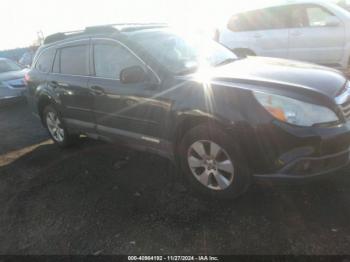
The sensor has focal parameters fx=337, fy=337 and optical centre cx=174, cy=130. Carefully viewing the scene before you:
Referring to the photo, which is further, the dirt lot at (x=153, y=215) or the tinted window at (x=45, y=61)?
the tinted window at (x=45, y=61)

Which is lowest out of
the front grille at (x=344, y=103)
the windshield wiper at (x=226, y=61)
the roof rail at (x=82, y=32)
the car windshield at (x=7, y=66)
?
the car windshield at (x=7, y=66)

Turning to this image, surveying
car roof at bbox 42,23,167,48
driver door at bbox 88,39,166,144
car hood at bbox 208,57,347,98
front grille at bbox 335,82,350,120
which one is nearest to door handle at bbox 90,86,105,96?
driver door at bbox 88,39,166,144

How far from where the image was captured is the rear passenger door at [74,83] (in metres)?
4.55

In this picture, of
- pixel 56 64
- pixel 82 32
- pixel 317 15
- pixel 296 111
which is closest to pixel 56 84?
pixel 56 64

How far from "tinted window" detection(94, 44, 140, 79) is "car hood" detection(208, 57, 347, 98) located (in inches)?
40.8

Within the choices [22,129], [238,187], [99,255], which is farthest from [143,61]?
[22,129]

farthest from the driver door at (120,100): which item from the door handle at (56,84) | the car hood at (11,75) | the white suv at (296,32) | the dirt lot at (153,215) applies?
the car hood at (11,75)

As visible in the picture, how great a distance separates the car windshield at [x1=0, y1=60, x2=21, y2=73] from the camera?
34.9 feet

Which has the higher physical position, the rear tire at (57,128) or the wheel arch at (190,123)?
the wheel arch at (190,123)

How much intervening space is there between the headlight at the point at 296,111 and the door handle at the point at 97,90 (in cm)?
211

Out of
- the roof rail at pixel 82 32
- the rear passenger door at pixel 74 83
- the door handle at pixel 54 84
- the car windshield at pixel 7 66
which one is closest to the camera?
the roof rail at pixel 82 32

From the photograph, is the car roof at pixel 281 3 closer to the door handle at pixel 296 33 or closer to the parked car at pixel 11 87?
the door handle at pixel 296 33

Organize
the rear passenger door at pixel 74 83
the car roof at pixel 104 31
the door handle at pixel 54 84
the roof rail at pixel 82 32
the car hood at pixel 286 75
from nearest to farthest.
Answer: the car hood at pixel 286 75 < the car roof at pixel 104 31 < the roof rail at pixel 82 32 < the rear passenger door at pixel 74 83 < the door handle at pixel 54 84

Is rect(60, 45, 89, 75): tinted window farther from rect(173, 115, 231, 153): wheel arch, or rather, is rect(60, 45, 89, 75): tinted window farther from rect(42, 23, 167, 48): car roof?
rect(173, 115, 231, 153): wheel arch
